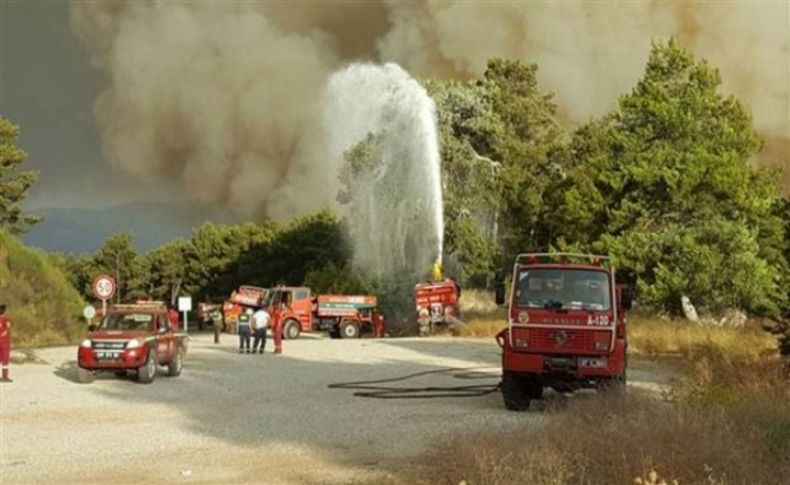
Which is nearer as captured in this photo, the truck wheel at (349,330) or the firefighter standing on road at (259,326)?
the firefighter standing on road at (259,326)

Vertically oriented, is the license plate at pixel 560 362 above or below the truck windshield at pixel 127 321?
below

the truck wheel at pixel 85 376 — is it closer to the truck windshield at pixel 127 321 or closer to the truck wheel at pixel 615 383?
the truck windshield at pixel 127 321

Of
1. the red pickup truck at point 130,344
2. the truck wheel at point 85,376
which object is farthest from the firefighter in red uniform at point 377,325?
the truck wheel at point 85,376

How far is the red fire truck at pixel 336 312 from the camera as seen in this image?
45781mm

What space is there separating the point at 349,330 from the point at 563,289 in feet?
99.7

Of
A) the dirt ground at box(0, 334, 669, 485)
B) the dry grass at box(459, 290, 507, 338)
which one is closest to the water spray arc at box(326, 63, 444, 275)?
the dry grass at box(459, 290, 507, 338)

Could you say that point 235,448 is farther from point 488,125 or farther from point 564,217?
point 488,125

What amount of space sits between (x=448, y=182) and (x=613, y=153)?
73.6 feet

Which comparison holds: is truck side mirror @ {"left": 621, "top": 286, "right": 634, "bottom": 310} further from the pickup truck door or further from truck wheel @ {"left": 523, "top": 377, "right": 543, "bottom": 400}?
the pickup truck door

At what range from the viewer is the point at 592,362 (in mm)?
15625

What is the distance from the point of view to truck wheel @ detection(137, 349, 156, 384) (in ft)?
72.1

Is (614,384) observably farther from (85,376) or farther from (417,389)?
(85,376)

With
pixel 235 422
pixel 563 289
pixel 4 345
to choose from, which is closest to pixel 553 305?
pixel 563 289

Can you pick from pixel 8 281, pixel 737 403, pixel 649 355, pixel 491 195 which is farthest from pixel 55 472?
pixel 491 195
